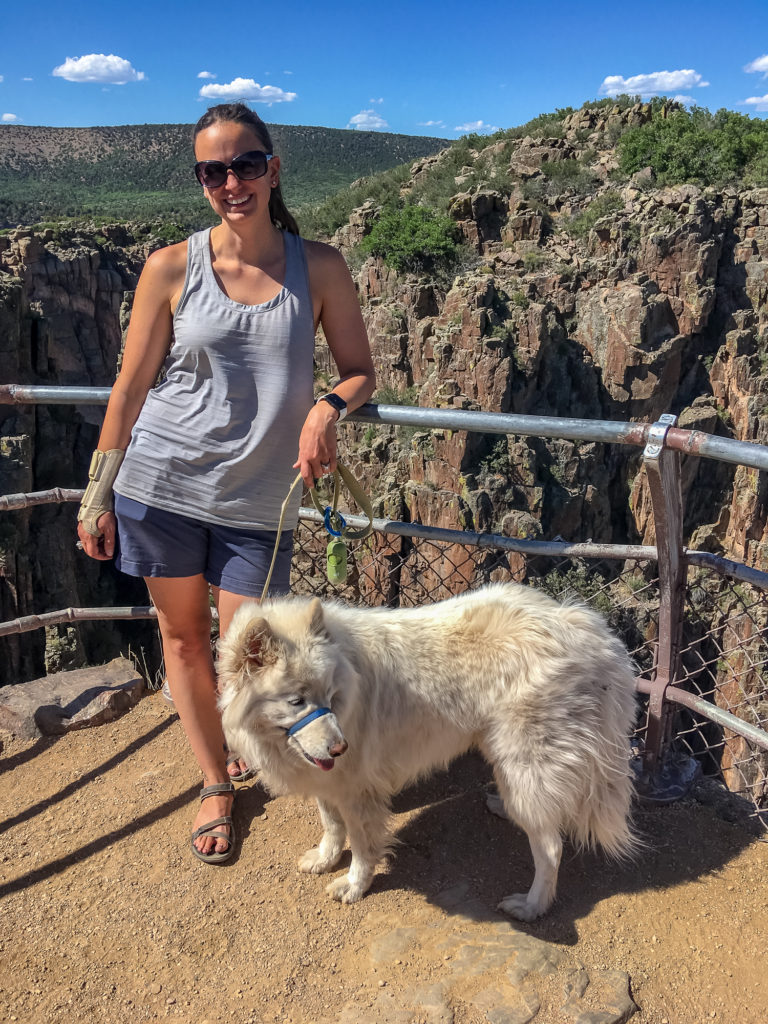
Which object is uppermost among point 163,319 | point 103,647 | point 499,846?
point 163,319

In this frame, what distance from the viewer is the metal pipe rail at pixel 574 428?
2.38 m

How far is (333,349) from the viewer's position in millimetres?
2699

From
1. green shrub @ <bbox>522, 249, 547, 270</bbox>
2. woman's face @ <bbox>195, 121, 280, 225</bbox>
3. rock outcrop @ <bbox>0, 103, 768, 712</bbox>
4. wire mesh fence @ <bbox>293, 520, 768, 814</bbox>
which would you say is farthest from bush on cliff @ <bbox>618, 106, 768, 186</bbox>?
woman's face @ <bbox>195, 121, 280, 225</bbox>

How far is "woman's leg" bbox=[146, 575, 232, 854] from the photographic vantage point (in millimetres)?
2766

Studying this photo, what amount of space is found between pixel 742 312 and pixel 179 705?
1147 inches

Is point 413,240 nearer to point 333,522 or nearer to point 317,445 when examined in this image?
point 333,522

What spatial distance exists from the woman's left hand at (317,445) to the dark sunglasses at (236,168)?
0.77 m

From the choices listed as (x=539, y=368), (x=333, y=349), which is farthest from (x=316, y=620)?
(x=539, y=368)

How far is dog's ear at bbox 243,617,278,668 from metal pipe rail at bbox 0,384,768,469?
3.55ft

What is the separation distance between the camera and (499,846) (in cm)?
290

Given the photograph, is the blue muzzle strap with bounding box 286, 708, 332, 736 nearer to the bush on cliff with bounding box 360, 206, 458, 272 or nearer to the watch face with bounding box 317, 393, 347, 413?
the watch face with bounding box 317, 393, 347, 413

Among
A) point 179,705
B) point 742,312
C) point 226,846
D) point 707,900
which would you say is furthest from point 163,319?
point 742,312

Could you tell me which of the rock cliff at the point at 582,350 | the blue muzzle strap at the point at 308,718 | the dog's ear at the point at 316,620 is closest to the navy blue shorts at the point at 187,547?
the dog's ear at the point at 316,620

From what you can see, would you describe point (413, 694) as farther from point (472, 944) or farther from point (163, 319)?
point (163, 319)
